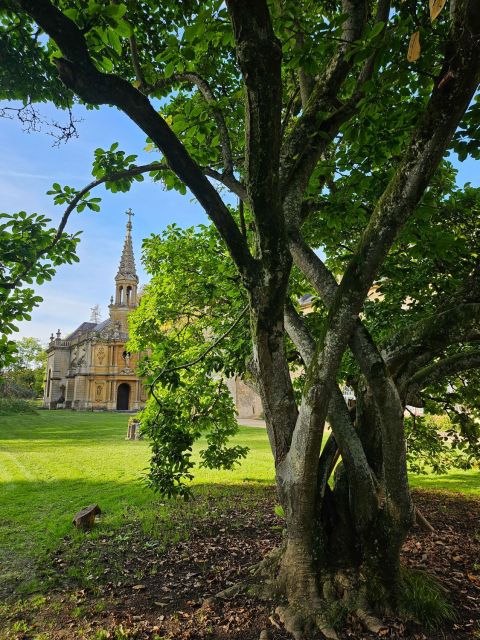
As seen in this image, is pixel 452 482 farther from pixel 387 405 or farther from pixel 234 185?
pixel 234 185

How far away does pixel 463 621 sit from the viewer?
4.25 metres

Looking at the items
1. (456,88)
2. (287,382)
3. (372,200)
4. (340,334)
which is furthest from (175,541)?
(456,88)

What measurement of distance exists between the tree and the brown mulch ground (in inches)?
23.8

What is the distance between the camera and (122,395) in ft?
197

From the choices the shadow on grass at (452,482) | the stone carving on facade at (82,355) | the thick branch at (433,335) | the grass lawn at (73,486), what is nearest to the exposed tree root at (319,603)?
the thick branch at (433,335)

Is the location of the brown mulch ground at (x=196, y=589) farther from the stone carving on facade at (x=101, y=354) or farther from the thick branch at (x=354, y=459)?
the stone carving on facade at (x=101, y=354)

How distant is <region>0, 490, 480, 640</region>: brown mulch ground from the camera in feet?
13.6

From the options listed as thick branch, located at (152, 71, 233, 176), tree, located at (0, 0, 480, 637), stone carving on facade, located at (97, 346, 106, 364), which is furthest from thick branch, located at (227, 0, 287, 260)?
stone carving on facade, located at (97, 346, 106, 364)

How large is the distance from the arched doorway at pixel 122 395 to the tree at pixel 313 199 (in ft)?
187

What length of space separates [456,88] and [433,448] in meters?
8.14

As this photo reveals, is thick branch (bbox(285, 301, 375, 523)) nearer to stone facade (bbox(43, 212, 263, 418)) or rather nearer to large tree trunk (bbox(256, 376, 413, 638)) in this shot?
large tree trunk (bbox(256, 376, 413, 638))

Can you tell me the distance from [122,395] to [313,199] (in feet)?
191

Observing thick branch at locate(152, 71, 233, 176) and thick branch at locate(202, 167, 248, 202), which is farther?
thick branch at locate(202, 167, 248, 202)

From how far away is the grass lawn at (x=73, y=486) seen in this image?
7129 millimetres
